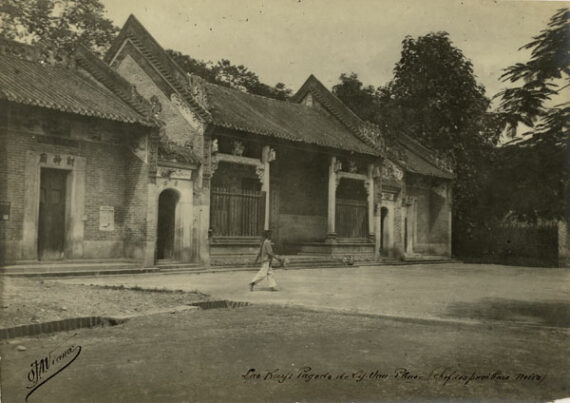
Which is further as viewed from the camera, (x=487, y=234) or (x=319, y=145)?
(x=487, y=234)

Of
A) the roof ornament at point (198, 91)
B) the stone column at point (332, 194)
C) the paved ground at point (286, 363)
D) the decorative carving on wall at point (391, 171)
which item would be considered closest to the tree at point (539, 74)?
the paved ground at point (286, 363)

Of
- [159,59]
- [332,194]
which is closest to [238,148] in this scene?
[159,59]

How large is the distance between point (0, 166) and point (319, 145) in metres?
12.2

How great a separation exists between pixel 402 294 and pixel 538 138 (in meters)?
6.15

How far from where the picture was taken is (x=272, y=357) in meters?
6.51

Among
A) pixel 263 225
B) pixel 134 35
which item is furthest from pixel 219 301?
pixel 134 35

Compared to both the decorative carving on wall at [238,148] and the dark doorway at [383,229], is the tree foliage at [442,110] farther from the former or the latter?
the decorative carving on wall at [238,148]

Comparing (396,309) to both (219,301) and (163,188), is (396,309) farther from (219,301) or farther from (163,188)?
(163,188)

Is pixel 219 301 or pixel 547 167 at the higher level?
pixel 547 167

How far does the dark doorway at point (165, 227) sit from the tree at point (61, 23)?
19.8 ft

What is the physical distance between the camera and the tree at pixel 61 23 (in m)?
18.8

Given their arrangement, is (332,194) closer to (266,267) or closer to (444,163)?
(444,163)

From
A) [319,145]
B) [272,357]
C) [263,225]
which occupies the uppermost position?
[319,145]

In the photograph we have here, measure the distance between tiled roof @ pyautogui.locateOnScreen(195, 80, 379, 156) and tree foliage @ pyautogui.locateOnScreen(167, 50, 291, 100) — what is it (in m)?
8.39
